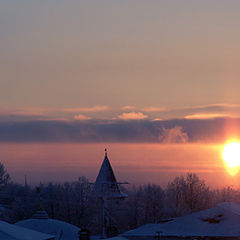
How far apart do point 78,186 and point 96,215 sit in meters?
14.5

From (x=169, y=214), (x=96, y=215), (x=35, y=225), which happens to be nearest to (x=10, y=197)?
(x=96, y=215)

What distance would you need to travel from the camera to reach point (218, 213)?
2275 inches

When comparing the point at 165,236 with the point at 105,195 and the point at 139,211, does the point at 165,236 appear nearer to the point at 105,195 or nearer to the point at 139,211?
the point at 105,195

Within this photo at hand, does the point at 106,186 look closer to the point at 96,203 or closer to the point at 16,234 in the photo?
the point at 16,234

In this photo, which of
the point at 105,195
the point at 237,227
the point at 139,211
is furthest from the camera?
the point at 139,211

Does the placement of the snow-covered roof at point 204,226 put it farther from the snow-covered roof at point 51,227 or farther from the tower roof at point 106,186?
the snow-covered roof at point 51,227

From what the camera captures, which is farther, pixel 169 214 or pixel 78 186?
pixel 78 186

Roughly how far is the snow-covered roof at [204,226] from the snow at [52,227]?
15.5 metres

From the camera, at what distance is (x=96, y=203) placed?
10494 centimetres

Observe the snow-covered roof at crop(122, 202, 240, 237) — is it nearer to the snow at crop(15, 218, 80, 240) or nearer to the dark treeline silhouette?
the snow at crop(15, 218, 80, 240)

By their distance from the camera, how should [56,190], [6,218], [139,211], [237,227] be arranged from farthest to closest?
[56,190] → [139,211] → [6,218] → [237,227]

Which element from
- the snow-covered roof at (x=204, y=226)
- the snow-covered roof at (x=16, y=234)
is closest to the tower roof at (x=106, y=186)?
the snow-covered roof at (x=204, y=226)

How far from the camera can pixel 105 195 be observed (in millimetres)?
70812

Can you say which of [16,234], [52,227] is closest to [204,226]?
[16,234]
